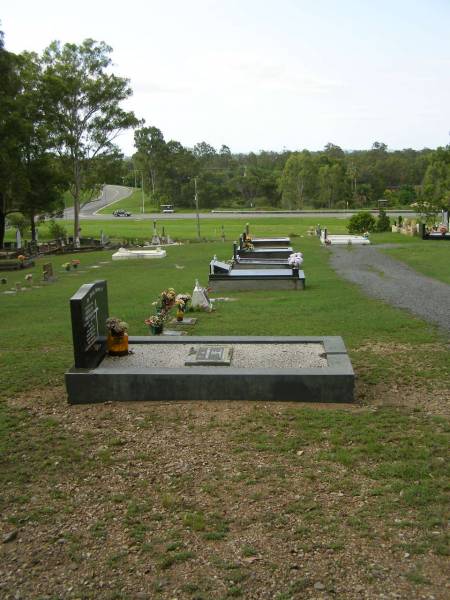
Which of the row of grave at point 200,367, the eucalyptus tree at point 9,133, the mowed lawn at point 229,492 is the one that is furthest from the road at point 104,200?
the mowed lawn at point 229,492

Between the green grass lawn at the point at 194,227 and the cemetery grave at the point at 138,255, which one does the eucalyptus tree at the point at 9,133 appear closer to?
the cemetery grave at the point at 138,255

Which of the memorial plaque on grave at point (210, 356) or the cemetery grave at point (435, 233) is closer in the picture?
the memorial plaque on grave at point (210, 356)

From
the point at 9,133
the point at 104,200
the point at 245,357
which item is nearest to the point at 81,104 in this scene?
the point at 9,133

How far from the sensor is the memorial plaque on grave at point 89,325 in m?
7.70

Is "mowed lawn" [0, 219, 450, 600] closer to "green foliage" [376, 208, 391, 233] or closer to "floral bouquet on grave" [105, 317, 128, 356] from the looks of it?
"floral bouquet on grave" [105, 317, 128, 356]

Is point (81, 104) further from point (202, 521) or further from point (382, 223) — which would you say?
point (202, 521)

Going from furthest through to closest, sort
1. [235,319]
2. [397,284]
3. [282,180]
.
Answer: [282,180] → [397,284] → [235,319]

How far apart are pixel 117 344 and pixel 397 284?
12.3 meters

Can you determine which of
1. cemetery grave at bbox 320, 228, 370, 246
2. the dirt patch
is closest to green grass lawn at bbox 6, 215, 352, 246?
cemetery grave at bbox 320, 228, 370, 246

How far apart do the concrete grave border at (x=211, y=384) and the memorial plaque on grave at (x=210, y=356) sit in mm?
223

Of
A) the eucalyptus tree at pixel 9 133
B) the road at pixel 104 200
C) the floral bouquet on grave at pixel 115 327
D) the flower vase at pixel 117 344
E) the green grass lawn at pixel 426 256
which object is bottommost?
the green grass lawn at pixel 426 256

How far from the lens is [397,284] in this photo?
18.7 meters

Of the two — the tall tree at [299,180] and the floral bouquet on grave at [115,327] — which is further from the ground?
the tall tree at [299,180]

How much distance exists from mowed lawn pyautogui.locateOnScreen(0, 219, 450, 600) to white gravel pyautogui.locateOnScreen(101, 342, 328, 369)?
27.5 inches
